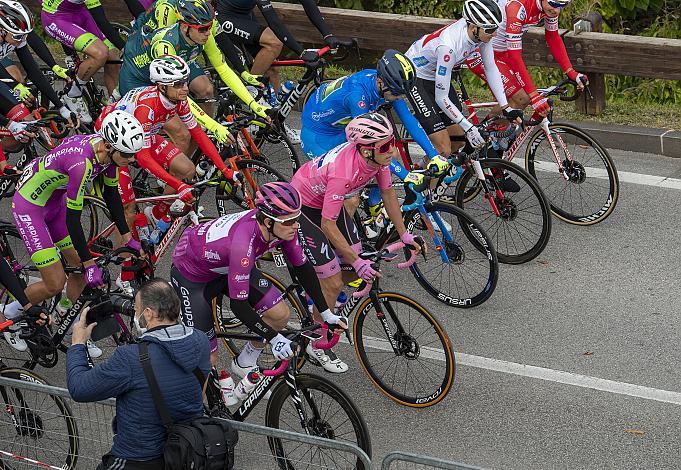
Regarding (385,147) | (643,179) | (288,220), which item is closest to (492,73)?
(643,179)

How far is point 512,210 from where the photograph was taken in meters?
10.8

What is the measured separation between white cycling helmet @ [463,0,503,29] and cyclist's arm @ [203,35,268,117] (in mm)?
2250

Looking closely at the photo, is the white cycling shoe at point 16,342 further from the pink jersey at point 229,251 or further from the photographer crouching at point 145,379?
the photographer crouching at point 145,379

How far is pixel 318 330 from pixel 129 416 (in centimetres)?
221

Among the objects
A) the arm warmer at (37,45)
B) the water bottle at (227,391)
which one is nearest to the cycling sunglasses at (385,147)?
the water bottle at (227,391)

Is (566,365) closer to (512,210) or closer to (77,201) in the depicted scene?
Answer: (512,210)

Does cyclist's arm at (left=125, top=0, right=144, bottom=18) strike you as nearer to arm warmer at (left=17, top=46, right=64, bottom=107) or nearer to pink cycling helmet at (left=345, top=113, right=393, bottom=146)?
arm warmer at (left=17, top=46, right=64, bottom=107)

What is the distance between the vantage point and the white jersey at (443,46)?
1076cm

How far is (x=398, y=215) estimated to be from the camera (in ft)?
29.8

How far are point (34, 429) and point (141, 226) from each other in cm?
281

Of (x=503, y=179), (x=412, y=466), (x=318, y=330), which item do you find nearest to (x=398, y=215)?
(x=318, y=330)

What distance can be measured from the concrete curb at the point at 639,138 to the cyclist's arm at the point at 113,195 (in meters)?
6.24

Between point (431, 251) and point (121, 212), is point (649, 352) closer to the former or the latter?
point (431, 251)

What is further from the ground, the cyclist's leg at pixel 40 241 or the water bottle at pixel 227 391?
the cyclist's leg at pixel 40 241
